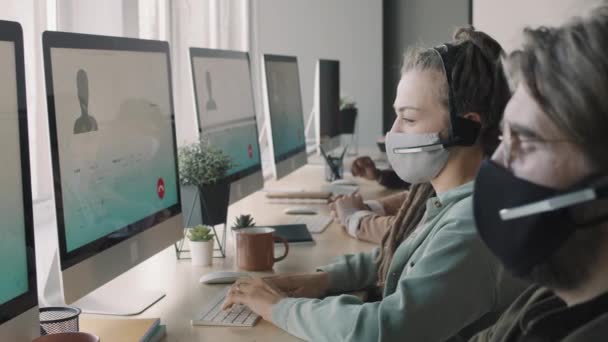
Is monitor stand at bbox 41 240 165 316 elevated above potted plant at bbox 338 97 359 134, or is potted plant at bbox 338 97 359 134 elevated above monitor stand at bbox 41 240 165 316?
potted plant at bbox 338 97 359 134

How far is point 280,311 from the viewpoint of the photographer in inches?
67.3

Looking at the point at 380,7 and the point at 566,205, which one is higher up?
the point at 380,7

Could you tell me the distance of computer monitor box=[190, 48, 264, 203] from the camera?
253 cm

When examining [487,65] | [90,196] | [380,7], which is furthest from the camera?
[380,7]

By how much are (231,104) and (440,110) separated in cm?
110

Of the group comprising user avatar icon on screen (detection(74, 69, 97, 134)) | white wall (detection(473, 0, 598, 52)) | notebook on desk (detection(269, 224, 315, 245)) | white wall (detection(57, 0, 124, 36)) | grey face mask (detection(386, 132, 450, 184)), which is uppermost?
white wall (detection(473, 0, 598, 52))

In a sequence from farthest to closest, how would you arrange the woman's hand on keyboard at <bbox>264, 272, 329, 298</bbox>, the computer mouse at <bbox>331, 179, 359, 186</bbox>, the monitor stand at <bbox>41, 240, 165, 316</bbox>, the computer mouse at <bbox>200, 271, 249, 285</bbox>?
the computer mouse at <bbox>331, 179, 359, 186</bbox>
the computer mouse at <bbox>200, 271, 249, 285</bbox>
the woman's hand on keyboard at <bbox>264, 272, 329, 298</bbox>
the monitor stand at <bbox>41, 240, 165, 316</bbox>

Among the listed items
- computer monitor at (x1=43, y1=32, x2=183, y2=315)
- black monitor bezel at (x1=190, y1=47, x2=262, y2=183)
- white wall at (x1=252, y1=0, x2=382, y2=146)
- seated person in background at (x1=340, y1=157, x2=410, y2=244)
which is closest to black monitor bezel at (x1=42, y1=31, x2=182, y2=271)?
computer monitor at (x1=43, y1=32, x2=183, y2=315)

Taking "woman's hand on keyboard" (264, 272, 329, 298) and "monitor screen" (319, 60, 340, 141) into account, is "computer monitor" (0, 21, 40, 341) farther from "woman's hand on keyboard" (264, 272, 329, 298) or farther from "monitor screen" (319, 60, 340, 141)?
"monitor screen" (319, 60, 340, 141)

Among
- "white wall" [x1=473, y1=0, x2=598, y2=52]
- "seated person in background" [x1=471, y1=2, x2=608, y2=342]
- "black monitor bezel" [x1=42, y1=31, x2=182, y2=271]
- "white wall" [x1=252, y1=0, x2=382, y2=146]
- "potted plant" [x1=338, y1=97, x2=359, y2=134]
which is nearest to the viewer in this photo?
"seated person in background" [x1=471, y1=2, x2=608, y2=342]

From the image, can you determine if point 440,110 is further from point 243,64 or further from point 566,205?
point 243,64

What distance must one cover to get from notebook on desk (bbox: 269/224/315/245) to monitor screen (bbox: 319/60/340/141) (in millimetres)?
1604

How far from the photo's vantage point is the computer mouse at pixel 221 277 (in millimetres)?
2014

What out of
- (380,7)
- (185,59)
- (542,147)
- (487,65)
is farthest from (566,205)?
(380,7)
